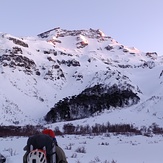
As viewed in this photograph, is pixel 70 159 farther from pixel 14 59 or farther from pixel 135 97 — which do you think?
pixel 14 59

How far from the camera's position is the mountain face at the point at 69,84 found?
2311 inches

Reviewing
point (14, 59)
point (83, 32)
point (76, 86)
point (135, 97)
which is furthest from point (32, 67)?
point (83, 32)

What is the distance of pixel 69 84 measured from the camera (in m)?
82.9

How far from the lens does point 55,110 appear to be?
59719 millimetres

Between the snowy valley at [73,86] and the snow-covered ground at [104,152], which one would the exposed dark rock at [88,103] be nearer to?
the snowy valley at [73,86]

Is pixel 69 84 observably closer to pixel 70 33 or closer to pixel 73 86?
pixel 73 86

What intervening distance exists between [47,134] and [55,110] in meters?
55.9

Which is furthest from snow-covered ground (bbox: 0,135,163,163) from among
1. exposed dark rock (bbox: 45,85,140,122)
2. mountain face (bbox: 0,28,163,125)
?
exposed dark rock (bbox: 45,85,140,122)

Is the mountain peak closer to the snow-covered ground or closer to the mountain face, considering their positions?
the mountain face

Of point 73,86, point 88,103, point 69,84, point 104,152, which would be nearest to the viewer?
point 104,152

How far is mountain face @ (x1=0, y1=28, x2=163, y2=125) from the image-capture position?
58.7 metres

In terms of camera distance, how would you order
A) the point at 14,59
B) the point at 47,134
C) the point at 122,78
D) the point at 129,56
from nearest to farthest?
the point at 47,134, the point at 122,78, the point at 14,59, the point at 129,56

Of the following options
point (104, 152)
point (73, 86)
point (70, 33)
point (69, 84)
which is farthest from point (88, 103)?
point (70, 33)

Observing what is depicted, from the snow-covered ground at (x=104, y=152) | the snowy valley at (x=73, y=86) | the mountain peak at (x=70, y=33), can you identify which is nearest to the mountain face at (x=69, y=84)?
the snowy valley at (x=73, y=86)
